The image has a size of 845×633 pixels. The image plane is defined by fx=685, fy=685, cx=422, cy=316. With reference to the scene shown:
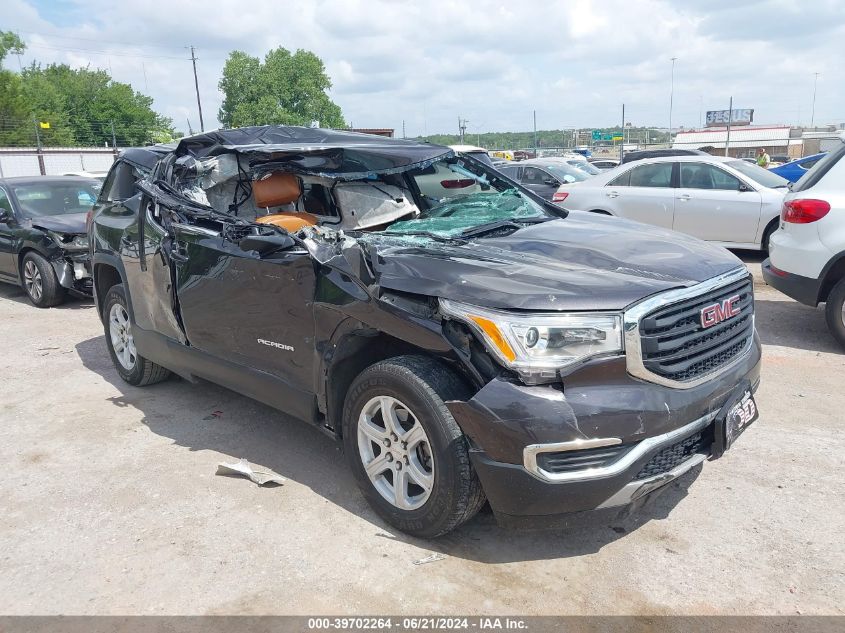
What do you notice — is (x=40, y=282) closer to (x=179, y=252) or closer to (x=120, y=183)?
(x=120, y=183)

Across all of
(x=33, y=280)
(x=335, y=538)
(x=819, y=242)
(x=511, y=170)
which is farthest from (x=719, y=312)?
(x=511, y=170)

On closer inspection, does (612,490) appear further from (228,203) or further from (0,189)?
(0,189)

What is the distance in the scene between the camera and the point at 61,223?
8.98 metres

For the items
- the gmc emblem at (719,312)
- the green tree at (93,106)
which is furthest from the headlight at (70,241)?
the green tree at (93,106)

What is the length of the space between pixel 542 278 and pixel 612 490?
92 centimetres

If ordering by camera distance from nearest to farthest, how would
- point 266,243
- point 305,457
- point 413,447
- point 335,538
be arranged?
1. point 413,447
2. point 335,538
3. point 266,243
4. point 305,457

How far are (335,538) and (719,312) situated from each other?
6.89ft

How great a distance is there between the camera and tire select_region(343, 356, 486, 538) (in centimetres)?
288

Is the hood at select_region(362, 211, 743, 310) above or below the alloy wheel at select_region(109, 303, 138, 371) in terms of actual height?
above

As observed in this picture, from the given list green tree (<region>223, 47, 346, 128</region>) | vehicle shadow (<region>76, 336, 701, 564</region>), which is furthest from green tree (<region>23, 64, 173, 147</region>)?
vehicle shadow (<region>76, 336, 701, 564</region>)

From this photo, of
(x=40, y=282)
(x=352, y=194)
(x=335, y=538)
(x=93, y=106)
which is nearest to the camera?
(x=335, y=538)

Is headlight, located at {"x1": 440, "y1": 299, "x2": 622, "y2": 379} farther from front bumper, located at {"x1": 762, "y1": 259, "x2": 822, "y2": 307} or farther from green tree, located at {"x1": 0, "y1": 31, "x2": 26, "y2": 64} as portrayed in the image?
green tree, located at {"x1": 0, "y1": 31, "x2": 26, "y2": 64}

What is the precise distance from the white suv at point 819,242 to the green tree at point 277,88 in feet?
258

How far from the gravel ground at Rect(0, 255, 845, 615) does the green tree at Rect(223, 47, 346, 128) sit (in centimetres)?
8016
